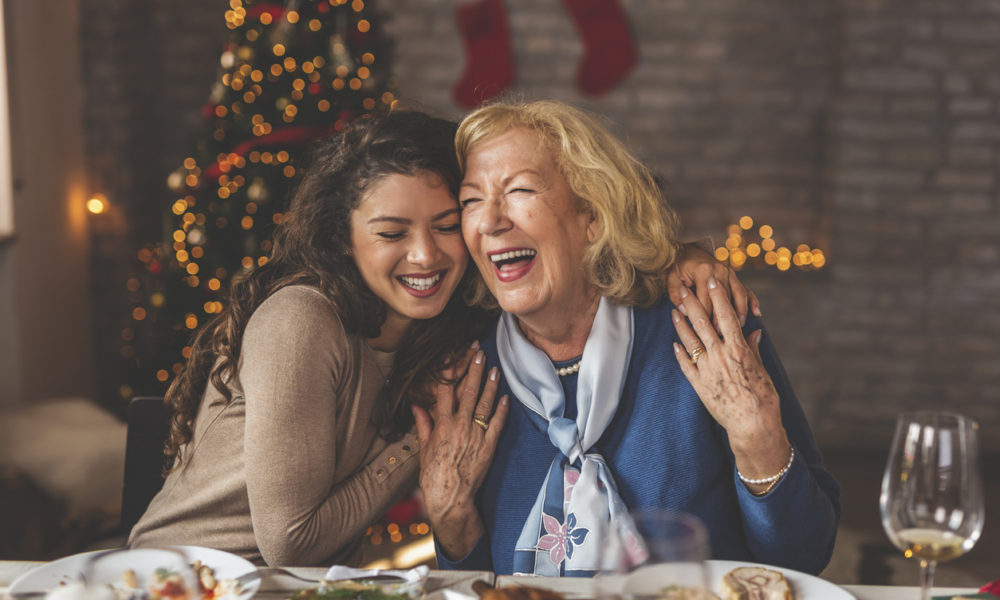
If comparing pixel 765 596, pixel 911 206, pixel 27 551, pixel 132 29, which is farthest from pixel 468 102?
pixel 765 596

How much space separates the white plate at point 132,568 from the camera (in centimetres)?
105

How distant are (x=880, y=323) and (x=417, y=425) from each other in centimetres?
347

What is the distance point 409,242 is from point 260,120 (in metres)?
1.60

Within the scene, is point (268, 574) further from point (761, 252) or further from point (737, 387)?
point (761, 252)

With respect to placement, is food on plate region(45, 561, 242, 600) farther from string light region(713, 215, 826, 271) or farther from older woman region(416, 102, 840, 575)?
string light region(713, 215, 826, 271)

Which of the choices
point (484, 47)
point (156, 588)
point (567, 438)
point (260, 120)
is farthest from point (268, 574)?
point (484, 47)

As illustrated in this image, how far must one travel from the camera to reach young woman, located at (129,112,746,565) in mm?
1373

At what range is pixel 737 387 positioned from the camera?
4.50 ft

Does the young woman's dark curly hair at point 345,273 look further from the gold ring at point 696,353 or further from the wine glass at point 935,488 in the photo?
the wine glass at point 935,488

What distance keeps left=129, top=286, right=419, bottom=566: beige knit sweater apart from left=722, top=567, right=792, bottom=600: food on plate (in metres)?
0.66

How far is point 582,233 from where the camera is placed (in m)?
1.61

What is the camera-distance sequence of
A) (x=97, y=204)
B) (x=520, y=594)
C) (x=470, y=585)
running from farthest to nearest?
1. (x=97, y=204)
2. (x=470, y=585)
3. (x=520, y=594)

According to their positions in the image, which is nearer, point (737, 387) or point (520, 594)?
point (520, 594)

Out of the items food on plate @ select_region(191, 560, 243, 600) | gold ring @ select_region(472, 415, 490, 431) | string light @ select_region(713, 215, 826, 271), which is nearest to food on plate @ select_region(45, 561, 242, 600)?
food on plate @ select_region(191, 560, 243, 600)
